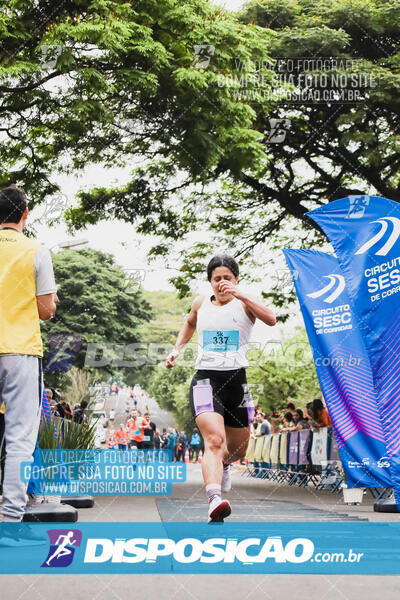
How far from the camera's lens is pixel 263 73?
14.6 m

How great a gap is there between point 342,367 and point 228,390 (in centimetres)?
426

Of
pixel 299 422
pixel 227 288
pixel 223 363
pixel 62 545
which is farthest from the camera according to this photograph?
pixel 299 422

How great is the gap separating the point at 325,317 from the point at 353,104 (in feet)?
24.9

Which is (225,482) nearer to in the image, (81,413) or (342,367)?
(342,367)

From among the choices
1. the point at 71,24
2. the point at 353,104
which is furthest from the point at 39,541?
the point at 353,104

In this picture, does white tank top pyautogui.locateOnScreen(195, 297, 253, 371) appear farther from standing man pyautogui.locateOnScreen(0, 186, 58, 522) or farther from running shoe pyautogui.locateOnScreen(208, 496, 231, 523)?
standing man pyautogui.locateOnScreen(0, 186, 58, 522)

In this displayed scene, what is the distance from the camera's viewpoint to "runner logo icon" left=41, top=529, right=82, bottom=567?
3.26 m

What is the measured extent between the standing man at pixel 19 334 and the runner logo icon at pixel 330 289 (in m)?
6.40

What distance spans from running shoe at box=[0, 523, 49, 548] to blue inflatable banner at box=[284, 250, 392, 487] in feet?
17.5

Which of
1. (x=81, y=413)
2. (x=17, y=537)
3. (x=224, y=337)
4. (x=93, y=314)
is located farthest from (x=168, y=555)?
(x=93, y=314)

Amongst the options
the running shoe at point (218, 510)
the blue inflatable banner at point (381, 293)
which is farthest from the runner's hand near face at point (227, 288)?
the blue inflatable banner at point (381, 293)

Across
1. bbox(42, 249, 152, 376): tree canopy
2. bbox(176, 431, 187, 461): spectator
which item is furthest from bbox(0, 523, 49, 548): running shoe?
bbox(176, 431, 187, 461): spectator

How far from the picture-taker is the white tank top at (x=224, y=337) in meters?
5.52

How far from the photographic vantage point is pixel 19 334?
160 inches
